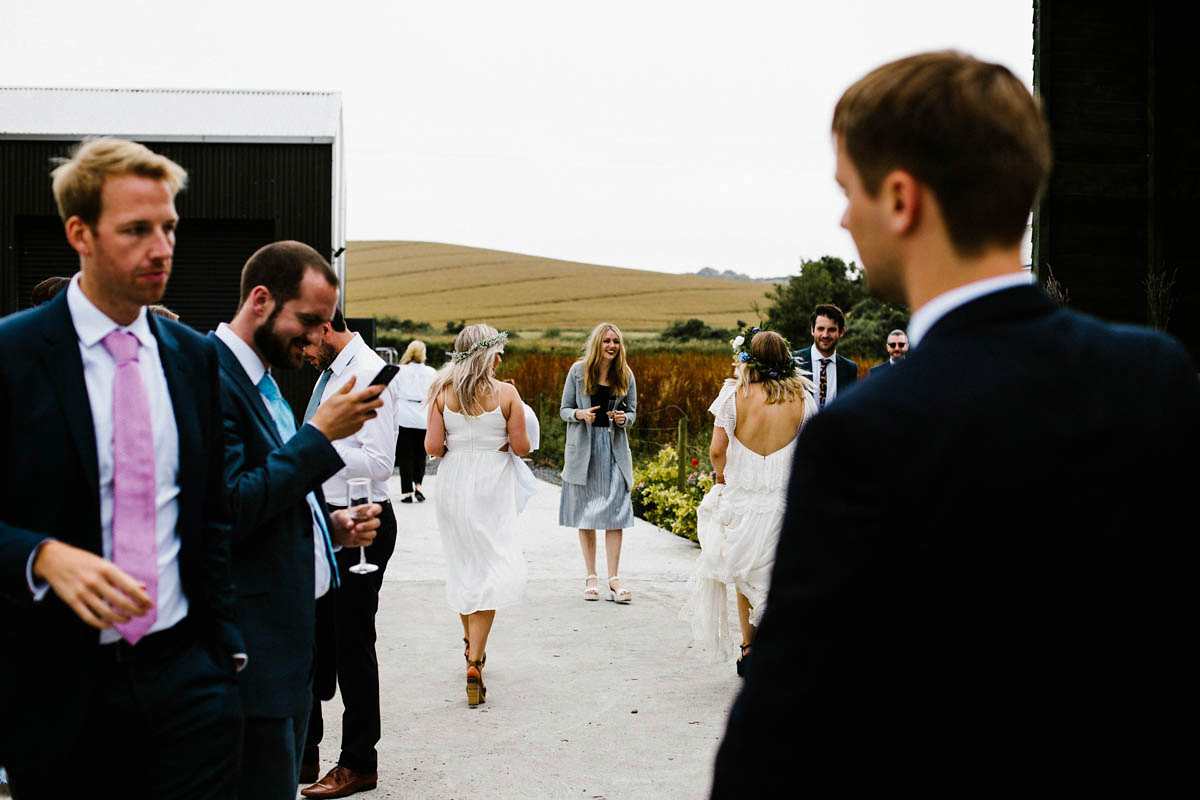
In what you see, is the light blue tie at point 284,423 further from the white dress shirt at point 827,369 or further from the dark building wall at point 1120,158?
the dark building wall at point 1120,158

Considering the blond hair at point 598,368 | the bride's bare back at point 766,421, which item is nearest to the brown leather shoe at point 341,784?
the bride's bare back at point 766,421

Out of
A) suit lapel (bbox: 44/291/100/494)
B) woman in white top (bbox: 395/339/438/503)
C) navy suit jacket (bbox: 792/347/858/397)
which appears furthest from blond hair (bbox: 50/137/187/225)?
woman in white top (bbox: 395/339/438/503)

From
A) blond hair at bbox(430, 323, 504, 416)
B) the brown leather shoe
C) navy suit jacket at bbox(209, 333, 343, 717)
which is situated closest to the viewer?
navy suit jacket at bbox(209, 333, 343, 717)

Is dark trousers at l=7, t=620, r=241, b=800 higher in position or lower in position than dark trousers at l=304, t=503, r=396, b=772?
higher

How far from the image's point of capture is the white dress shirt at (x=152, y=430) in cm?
229

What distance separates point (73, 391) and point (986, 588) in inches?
73.9

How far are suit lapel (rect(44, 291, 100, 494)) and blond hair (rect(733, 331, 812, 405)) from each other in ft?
15.6

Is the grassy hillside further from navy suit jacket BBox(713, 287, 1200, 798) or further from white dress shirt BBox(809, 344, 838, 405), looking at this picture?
navy suit jacket BBox(713, 287, 1200, 798)

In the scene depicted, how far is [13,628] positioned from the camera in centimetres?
222

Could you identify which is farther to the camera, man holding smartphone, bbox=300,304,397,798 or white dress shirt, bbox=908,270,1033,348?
man holding smartphone, bbox=300,304,397,798

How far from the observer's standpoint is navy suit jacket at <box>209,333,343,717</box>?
2.85m

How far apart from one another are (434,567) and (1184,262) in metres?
7.10

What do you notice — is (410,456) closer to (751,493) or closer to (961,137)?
(751,493)

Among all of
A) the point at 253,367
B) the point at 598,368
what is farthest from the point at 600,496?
the point at 253,367
